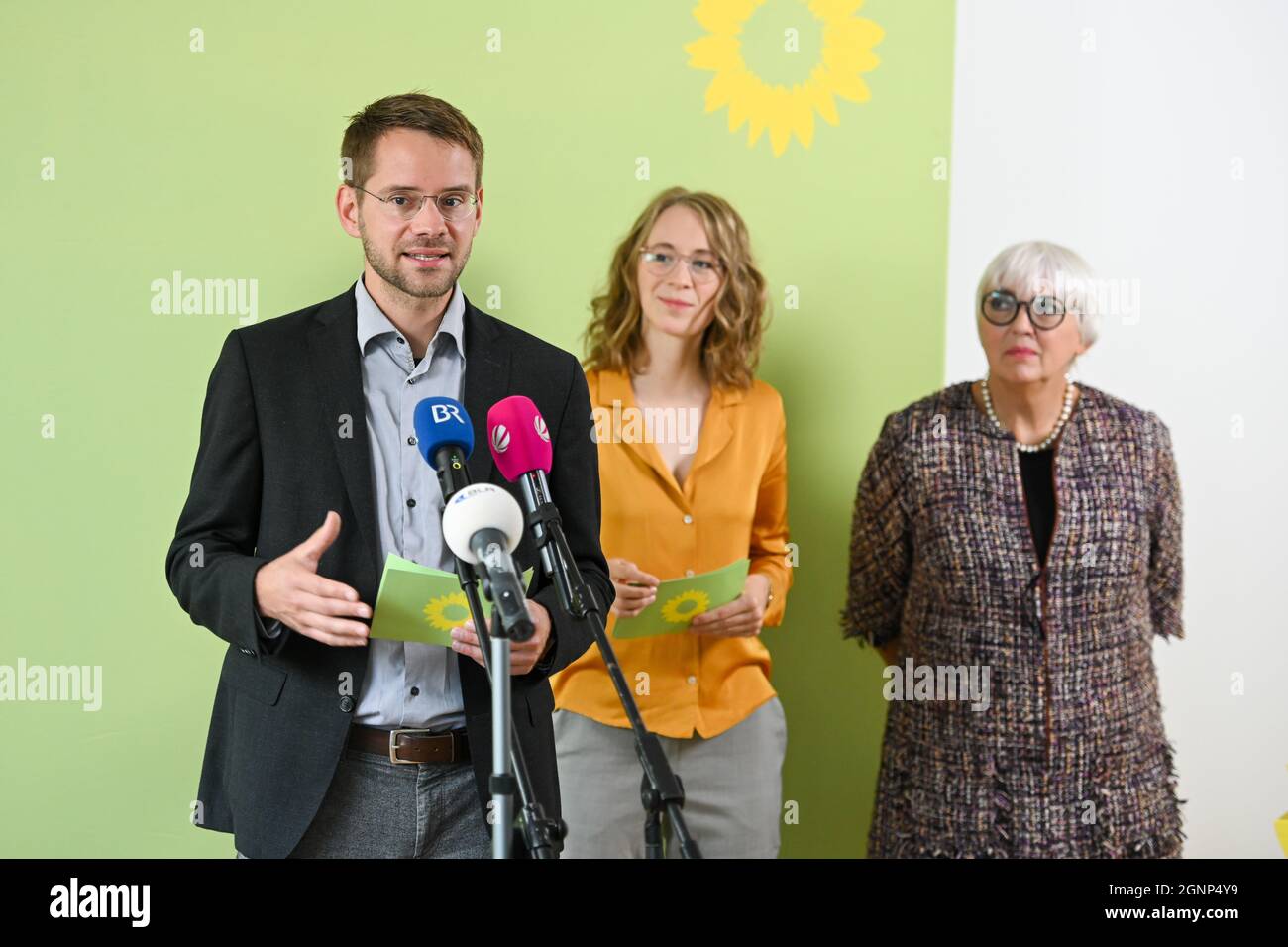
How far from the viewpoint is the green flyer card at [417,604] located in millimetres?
1737

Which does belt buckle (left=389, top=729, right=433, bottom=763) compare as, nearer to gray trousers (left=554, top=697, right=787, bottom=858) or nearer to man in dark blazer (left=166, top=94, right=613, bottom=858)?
man in dark blazer (left=166, top=94, right=613, bottom=858)

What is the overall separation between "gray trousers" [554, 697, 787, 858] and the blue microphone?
4.62 feet

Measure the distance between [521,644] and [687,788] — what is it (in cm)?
122

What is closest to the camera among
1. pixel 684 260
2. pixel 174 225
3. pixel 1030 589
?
pixel 1030 589

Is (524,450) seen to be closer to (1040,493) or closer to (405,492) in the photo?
(405,492)

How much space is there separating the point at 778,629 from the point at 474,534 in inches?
83.3

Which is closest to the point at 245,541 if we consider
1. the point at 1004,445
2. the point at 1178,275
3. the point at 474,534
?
the point at 474,534

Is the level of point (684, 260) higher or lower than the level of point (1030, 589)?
higher

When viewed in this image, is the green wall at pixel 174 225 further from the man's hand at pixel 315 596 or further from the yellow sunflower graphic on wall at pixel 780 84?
the man's hand at pixel 315 596

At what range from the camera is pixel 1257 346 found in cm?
344

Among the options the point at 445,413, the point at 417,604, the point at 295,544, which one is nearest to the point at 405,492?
the point at 295,544

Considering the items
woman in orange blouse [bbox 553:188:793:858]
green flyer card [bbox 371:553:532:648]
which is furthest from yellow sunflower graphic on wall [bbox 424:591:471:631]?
woman in orange blouse [bbox 553:188:793:858]

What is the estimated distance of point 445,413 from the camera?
5.00ft
